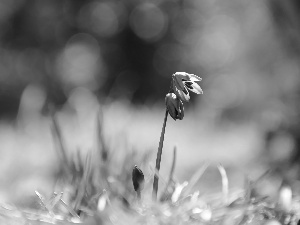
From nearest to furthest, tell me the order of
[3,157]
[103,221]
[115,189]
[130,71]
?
[103,221] < [115,189] < [3,157] < [130,71]

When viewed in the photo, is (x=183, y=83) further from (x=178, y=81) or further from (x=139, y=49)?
(x=139, y=49)

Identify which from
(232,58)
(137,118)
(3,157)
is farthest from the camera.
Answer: (232,58)

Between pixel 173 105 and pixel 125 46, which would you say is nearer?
pixel 173 105

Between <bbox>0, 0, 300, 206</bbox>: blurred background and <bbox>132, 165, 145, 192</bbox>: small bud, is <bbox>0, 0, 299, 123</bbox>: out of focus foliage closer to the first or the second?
<bbox>0, 0, 300, 206</bbox>: blurred background

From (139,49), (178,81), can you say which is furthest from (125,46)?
(178,81)

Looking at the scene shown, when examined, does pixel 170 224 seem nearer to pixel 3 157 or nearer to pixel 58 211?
pixel 58 211

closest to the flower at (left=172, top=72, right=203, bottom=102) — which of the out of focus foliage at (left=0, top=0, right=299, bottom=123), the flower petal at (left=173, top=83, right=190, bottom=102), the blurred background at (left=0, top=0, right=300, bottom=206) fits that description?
the flower petal at (left=173, top=83, right=190, bottom=102)

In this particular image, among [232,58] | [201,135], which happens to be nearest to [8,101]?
[232,58]

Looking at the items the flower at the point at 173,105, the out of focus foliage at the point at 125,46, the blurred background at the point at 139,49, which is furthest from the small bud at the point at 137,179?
the out of focus foliage at the point at 125,46

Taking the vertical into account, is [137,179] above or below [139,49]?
above

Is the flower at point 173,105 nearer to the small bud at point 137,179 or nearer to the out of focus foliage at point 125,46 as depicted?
the small bud at point 137,179

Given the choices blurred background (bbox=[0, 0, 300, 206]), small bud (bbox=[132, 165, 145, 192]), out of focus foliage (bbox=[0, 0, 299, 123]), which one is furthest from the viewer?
out of focus foliage (bbox=[0, 0, 299, 123])
